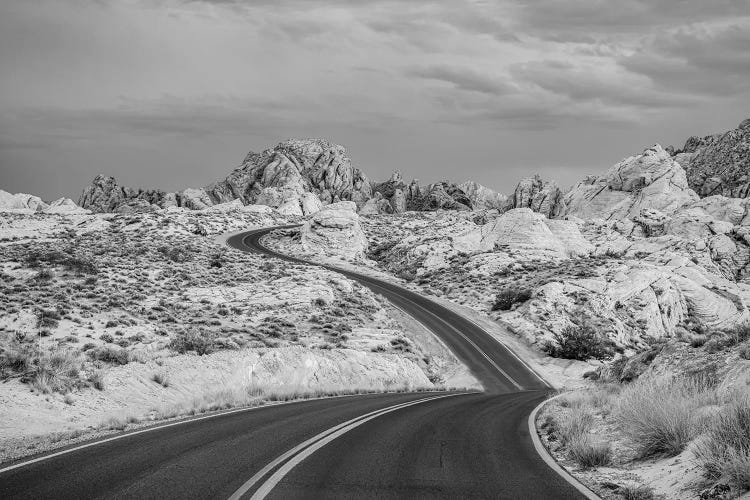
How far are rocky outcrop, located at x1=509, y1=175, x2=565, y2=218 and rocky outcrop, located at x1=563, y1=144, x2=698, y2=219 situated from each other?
5896 mm

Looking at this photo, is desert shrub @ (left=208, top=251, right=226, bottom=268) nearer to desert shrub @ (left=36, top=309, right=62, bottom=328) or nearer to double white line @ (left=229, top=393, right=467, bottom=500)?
desert shrub @ (left=36, top=309, right=62, bottom=328)

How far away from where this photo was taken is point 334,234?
248 ft

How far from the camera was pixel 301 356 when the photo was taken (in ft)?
84.9

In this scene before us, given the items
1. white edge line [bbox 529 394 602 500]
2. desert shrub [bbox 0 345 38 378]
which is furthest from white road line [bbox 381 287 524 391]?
desert shrub [bbox 0 345 38 378]

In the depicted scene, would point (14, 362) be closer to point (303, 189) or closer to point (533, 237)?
point (533, 237)

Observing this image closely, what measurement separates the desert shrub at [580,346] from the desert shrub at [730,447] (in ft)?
115

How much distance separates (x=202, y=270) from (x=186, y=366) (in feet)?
92.9

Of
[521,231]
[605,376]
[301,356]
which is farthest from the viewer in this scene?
[521,231]

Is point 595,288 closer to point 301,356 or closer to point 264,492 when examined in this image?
point 301,356

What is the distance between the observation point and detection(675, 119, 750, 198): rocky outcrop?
111 m

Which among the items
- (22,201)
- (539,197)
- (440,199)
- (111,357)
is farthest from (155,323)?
(440,199)

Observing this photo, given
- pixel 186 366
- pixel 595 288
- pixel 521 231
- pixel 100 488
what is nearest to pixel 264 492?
pixel 100 488

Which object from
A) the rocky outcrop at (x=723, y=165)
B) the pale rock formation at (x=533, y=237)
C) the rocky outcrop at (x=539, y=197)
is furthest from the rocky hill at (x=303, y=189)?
the pale rock formation at (x=533, y=237)

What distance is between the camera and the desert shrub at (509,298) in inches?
2031
